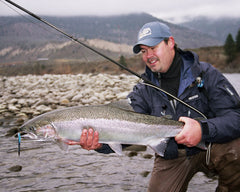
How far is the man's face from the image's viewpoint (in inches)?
129

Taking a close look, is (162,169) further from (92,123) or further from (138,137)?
(92,123)

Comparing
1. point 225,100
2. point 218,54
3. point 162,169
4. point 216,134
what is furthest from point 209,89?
point 218,54

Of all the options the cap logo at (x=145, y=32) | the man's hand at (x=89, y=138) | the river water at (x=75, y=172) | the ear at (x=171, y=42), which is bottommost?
the river water at (x=75, y=172)

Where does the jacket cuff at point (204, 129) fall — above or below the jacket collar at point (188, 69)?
below

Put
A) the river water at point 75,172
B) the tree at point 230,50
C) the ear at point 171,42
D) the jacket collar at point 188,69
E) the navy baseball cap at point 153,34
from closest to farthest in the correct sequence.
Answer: the jacket collar at point 188,69, the navy baseball cap at point 153,34, the ear at point 171,42, the river water at point 75,172, the tree at point 230,50

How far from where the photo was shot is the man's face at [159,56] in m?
3.29

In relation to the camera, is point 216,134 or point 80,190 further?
point 80,190

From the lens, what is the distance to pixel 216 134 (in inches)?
111

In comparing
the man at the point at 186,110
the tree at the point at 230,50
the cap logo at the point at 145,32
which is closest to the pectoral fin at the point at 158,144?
the man at the point at 186,110

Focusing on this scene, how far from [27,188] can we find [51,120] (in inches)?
77.9

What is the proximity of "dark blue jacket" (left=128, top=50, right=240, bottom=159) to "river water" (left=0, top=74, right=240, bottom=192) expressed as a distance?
1367mm

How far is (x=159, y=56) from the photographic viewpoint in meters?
3.29

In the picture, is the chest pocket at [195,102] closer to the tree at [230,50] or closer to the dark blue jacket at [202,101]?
the dark blue jacket at [202,101]

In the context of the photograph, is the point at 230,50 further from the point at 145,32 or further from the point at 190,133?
the point at 190,133
